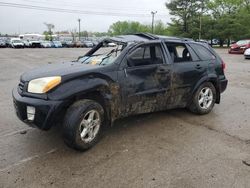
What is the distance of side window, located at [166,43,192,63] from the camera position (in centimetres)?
516

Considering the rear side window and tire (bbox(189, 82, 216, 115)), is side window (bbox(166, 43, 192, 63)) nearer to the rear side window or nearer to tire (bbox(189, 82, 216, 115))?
the rear side window

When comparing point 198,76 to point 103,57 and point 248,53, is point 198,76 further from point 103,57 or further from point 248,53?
point 248,53

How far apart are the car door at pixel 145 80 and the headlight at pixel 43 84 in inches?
39.5

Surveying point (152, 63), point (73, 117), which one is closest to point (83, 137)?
point (73, 117)

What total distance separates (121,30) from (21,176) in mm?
109806

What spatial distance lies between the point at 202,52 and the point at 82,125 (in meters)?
3.11

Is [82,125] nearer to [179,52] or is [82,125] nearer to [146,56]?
[146,56]

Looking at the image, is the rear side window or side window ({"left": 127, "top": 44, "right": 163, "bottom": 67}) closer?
side window ({"left": 127, "top": 44, "right": 163, "bottom": 67})

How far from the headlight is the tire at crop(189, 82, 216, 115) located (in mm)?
2861

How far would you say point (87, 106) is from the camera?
3.80 m

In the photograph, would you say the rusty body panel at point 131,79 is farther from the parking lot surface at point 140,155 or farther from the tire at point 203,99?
the parking lot surface at point 140,155

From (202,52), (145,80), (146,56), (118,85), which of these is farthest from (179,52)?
(118,85)

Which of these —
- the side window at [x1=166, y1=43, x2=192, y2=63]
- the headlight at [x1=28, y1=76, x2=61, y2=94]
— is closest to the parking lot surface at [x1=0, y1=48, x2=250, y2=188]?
the headlight at [x1=28, y1=76, x2=61, y2=94]

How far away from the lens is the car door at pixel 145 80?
14.3 feet
